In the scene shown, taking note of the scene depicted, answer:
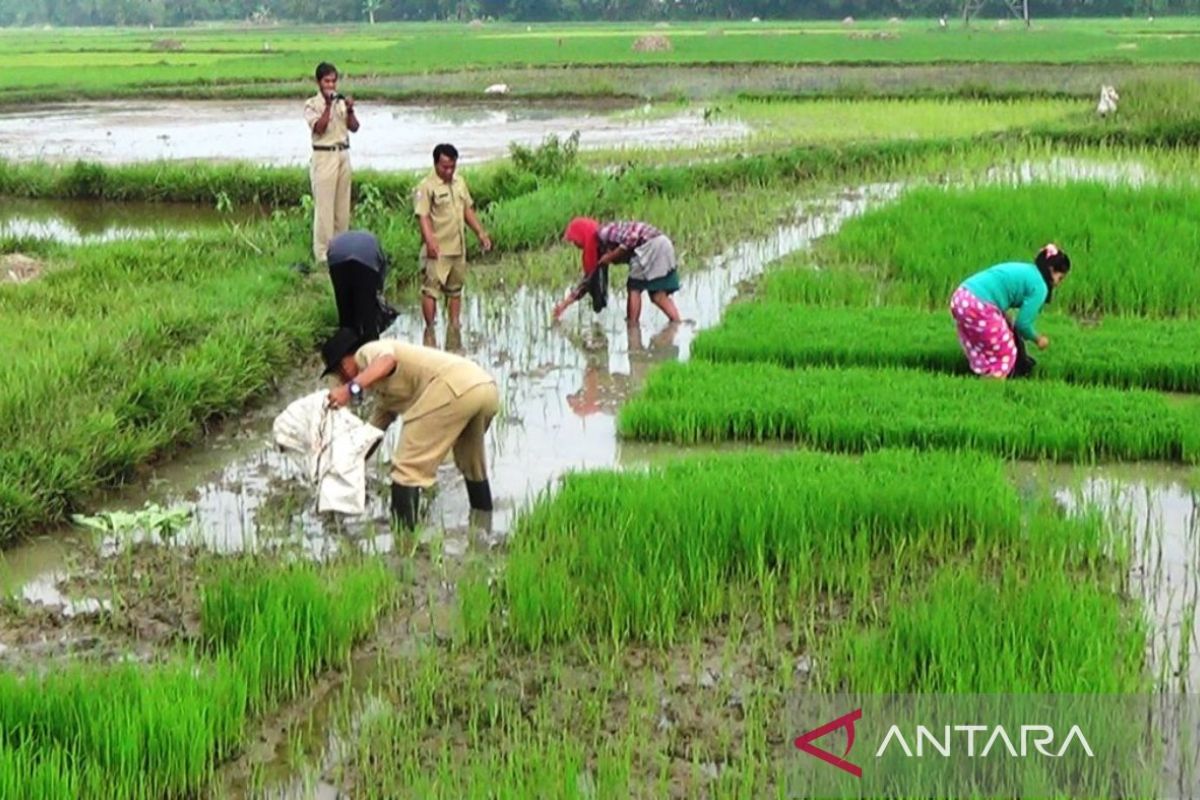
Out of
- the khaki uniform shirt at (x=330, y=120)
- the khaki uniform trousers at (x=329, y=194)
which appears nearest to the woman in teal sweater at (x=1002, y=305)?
the khaki uniform trousers at (x=329, y=194)

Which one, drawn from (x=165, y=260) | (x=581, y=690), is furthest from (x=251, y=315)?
(x=581, y=690)

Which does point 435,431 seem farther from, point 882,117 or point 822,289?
point 882,117

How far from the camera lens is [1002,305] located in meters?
6.33

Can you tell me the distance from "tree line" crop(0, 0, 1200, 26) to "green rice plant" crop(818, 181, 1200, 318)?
184 ft

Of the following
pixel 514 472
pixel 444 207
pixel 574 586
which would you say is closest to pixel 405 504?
pixel 514 472

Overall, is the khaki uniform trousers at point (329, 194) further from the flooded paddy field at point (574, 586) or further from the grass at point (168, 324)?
the flooded paddy field at point (574, 586)

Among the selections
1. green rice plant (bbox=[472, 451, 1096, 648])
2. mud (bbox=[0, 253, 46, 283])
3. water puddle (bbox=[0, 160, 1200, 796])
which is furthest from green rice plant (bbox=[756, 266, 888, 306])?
mud (bbox=[0, 253, 46, 283])

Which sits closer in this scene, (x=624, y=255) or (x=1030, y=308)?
(x=1030, y=308)

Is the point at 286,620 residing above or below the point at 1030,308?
below

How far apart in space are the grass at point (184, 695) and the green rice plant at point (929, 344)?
130 inches

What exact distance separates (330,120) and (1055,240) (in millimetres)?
4783

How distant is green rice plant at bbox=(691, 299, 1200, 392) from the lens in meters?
6.42

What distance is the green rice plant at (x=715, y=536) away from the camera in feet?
13.4

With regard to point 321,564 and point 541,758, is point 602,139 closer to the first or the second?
point 321,564
